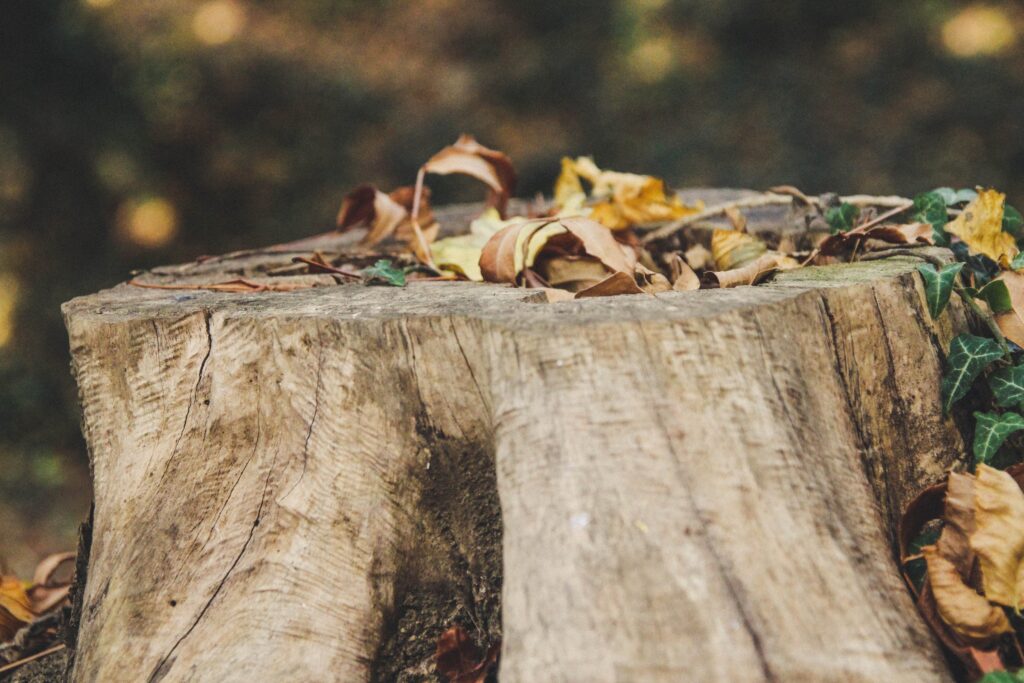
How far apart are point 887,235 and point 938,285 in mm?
247

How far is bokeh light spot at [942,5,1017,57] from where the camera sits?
4230 millimetres

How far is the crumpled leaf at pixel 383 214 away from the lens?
1987 millimetres

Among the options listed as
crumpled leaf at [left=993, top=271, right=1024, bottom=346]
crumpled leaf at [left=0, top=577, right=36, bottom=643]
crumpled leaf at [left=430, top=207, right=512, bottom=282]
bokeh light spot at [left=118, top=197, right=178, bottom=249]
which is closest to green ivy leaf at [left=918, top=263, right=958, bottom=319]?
crumpled leaf at [left=993, top=271, right=1024, bottom=346]

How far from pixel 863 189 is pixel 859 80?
559 millimetres

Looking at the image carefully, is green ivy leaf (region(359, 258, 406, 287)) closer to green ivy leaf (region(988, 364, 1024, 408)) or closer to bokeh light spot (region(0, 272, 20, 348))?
green ivy leaf (region(988, 364, 1024, 408))

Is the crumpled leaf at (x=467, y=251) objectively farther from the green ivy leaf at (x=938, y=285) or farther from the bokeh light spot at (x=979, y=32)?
the bokeh light spot at (x=979, y=32)

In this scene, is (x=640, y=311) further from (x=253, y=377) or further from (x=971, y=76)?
(x=971, y=76)

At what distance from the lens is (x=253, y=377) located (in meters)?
1.28

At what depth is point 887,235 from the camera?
1505 mm

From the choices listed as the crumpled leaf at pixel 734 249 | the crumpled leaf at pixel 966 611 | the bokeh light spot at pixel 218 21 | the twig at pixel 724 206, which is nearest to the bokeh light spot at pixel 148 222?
the bokeh light spot at pixel 218 21

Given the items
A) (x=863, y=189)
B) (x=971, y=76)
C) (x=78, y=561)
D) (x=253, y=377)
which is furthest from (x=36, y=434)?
(x=971, y=76)

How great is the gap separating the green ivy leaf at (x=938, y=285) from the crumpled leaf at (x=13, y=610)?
1679 mm

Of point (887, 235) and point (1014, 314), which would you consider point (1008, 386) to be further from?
point (887, 235)

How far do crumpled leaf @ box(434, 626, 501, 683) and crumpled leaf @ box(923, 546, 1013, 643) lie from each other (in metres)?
0.56
